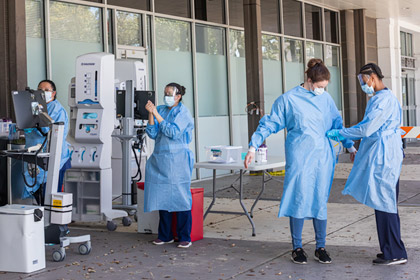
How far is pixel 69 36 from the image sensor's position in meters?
8.93

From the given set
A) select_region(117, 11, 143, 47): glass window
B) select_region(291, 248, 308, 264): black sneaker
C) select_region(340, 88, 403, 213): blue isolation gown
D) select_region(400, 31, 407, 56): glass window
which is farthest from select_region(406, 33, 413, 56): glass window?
select_region(291, 248, 308, 264): black sneaker

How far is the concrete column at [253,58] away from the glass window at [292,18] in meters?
2.28

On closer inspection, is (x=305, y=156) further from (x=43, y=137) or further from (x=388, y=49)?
(x=388, y=49)

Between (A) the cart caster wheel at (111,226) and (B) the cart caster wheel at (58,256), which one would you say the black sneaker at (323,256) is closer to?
(B) the cart caster wheel at (58,256)

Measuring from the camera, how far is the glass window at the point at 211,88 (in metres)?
11.4

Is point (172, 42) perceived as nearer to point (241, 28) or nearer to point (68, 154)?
point (241, 28)

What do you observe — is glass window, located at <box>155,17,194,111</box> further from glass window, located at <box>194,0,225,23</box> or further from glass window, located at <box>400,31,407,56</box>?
glass window, located at <box>400,31,407,56</box>

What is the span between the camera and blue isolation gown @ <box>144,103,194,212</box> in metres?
6.13

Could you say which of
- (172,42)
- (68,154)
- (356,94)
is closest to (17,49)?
(68,154)

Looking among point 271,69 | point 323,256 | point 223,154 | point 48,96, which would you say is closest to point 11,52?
point 48,96

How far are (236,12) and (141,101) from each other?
5149mm

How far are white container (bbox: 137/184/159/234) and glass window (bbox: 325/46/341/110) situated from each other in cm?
1011

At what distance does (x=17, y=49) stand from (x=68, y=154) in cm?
163

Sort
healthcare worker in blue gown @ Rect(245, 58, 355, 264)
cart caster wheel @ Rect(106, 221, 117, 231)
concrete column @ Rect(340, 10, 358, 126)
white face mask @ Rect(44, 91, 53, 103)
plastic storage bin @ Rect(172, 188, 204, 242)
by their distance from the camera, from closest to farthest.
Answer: healthcare worker in blue gown @ Rect(245, 58, 355, 264)
plastic storage bin @ Rect(172, 188, 204, 242)
white face mask @ Rect(44, 91, 53, 103)
cart caster wheel @ Rect(106, 221, 117, 231)
concrete column @ Rect(340, 10, 358, 126)
